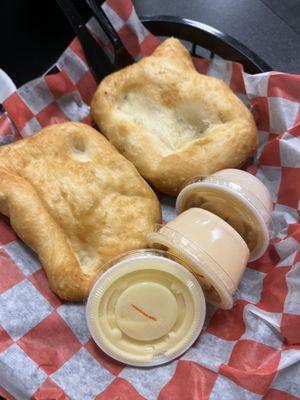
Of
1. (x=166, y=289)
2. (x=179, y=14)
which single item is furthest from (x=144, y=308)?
(x=179, y=14)

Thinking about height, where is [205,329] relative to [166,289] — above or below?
below

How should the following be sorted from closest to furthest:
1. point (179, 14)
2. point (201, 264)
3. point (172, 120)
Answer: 1. point (201, 264)
2. point (172, 120)
3. point (179, 14)

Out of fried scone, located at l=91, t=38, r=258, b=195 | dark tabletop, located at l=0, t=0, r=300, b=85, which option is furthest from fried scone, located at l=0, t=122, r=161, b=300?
dark tabletop, located at l=0, t=0, r=300, b=85

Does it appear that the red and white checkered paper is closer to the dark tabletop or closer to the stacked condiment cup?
the stacked condiment cup

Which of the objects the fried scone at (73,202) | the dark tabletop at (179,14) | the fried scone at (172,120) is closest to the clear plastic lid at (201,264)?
the fried scone at (73,202)

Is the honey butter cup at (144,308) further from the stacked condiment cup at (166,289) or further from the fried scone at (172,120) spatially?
the fried scone at (172,120)

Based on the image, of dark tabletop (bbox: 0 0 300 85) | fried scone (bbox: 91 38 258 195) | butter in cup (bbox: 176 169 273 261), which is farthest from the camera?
dark tabletop (bbox: 0 0 300 85)

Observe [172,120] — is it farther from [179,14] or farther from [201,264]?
[179,14]
